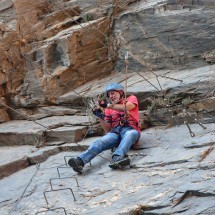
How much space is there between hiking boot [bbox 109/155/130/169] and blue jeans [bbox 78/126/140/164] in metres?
0.07

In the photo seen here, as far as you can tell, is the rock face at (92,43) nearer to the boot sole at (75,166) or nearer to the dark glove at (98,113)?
the dark glove at (98,113)

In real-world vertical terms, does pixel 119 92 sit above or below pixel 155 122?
above

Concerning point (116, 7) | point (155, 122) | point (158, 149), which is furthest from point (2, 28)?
point (158, 149)

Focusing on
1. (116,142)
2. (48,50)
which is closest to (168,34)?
(48,50)

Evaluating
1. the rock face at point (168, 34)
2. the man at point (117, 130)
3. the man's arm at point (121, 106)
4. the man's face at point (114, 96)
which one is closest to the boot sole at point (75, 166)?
the man at point (117, 130)

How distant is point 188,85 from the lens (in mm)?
8406

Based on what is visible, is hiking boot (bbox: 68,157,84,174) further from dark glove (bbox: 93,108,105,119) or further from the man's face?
the man's face

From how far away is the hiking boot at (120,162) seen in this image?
6629 mm

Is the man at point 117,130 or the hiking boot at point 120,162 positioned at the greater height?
the man at point 117,130

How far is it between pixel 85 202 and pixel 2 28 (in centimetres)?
554

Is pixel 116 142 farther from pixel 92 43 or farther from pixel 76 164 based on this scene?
pixel 92 43

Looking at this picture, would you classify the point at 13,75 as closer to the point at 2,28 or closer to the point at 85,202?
the point at 2,28

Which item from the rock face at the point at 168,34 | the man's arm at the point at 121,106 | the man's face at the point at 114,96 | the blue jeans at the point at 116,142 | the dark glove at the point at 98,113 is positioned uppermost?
the rock face at the point at 168,34

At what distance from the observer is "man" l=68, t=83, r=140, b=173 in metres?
6.83
